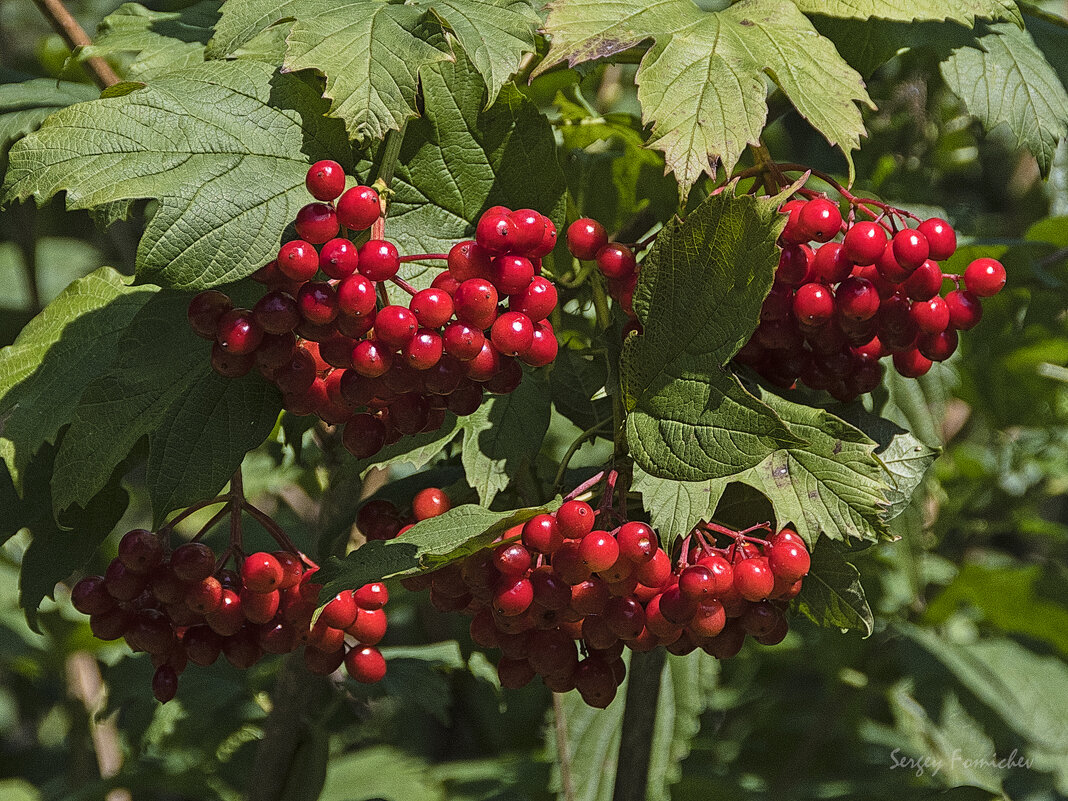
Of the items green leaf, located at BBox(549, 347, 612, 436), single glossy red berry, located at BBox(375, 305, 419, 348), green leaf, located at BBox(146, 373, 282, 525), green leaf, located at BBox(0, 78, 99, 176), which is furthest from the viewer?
green leaf, located at BBox(0, 78, 99, 176)

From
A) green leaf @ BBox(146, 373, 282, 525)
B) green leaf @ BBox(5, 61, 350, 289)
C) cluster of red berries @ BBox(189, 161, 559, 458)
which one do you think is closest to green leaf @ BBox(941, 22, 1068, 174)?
cluster of red berries @ BBox(189, 161, 559, 458)

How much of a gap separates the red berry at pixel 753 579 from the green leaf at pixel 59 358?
568 mm

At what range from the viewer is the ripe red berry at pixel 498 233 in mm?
780

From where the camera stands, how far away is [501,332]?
0.78 meters

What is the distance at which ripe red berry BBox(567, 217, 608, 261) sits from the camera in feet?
2.89

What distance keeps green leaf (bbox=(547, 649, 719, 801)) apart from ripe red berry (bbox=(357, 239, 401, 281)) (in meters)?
0.72

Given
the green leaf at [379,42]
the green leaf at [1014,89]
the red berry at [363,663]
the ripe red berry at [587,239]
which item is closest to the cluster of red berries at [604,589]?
the red berry at [363,663]

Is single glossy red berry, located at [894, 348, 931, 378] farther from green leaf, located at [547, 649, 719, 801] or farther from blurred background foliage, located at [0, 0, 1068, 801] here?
green leaf, located at [547, 649, 719, 801]

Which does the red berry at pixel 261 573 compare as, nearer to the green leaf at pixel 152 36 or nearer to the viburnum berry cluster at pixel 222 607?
the viburnum berry cluster at pixel 222 607

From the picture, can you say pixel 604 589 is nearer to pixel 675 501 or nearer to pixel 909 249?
pixel 675 501

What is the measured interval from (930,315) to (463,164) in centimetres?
43

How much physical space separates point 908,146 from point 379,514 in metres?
1.46

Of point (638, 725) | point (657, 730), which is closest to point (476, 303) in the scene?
point (638, 725)

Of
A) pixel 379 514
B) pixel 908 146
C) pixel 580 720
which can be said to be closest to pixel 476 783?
pixel 580 720
